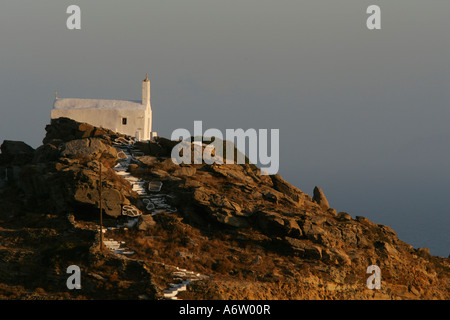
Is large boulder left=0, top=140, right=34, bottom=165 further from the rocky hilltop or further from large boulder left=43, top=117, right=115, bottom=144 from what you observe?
large boulder left=43, top=117, right=115, bottom=144

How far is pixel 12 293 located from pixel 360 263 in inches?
1138

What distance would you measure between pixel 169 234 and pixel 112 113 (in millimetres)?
23259

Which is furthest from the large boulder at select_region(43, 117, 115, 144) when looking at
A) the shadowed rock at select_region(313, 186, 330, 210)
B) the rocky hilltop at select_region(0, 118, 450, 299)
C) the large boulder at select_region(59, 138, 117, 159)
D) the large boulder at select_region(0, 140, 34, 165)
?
the shadowed rock at select_region(313, 186, 330, 210)

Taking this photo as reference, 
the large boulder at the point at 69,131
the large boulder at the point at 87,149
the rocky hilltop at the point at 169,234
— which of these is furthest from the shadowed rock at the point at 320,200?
the large boulder at the point at 69,131

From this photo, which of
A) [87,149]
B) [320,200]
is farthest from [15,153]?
[320,200]

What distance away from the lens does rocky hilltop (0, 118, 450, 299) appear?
53.1 metres

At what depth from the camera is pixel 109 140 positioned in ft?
246

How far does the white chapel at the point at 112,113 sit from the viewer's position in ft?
258

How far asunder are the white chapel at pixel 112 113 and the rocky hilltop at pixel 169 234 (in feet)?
7.39

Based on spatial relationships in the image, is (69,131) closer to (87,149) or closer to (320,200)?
(87,149)

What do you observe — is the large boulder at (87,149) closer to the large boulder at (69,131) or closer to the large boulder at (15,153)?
the large boulder at (69,131)

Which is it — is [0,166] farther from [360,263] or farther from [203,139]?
[360,263]

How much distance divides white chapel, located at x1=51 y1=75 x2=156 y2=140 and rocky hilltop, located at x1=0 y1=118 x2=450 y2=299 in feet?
7.39
